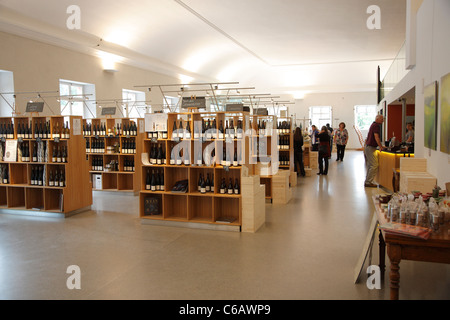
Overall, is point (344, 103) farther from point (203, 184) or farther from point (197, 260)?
point (197, 260)

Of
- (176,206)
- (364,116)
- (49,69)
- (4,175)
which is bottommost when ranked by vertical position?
(176,206)

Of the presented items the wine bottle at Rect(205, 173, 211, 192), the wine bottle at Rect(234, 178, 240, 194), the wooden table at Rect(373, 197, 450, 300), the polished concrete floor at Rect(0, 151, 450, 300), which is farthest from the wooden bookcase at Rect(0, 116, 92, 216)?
the wooden table at Rect(373, 197, 450, 300)

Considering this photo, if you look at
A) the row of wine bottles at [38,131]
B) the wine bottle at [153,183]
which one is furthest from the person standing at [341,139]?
the row of wine bottles at [38,131]

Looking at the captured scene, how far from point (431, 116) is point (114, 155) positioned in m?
7.85

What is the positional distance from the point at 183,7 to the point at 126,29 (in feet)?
6.45

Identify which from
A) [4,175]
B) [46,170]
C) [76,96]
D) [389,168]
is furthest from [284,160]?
[76,96]

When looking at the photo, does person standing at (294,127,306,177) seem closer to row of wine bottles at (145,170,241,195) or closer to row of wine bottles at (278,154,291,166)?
row of wine bottles at (278,154,291,166)

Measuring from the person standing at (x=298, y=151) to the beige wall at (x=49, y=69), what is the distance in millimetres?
6495

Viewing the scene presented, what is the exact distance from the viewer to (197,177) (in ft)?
21.0

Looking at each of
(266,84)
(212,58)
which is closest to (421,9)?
(212,58)

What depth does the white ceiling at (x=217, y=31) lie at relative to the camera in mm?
9609

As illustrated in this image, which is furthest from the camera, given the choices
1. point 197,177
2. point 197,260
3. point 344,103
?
point 344,103

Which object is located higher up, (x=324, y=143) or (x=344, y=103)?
(x=344, y=103)
